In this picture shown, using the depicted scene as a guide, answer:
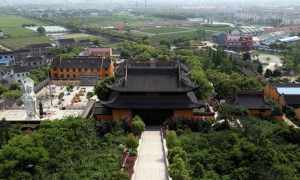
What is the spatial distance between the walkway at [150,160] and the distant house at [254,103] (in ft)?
27.3

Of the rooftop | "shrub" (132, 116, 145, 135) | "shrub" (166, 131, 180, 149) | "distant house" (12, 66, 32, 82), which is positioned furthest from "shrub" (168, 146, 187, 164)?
"distant house" (12, 66, 32, 82)

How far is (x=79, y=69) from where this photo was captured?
50000 mm

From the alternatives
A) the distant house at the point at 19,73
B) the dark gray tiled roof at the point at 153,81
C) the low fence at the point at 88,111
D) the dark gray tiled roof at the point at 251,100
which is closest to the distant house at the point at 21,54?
the distant house at the point at 19,73

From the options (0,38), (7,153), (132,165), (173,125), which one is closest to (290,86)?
(173,125)

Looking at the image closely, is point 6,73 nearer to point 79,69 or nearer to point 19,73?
point 19,73

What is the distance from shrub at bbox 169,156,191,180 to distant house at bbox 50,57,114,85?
101 ft

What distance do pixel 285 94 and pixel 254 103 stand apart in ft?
15.8

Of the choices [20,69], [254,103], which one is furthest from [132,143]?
[20,69]

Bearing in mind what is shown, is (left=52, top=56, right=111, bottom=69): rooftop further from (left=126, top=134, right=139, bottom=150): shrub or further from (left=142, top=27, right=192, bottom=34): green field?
(left=142, top=27, right=192, bottom=34): green field

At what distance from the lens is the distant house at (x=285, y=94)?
111ft

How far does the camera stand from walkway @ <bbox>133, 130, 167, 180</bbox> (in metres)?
19.9

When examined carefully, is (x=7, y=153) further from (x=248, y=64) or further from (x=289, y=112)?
(x=248, y=64)

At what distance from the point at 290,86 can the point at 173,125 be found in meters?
15.3

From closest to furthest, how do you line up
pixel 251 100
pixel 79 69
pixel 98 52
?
pixel 251 100 → pixel 79 69 → pixel 98 52
